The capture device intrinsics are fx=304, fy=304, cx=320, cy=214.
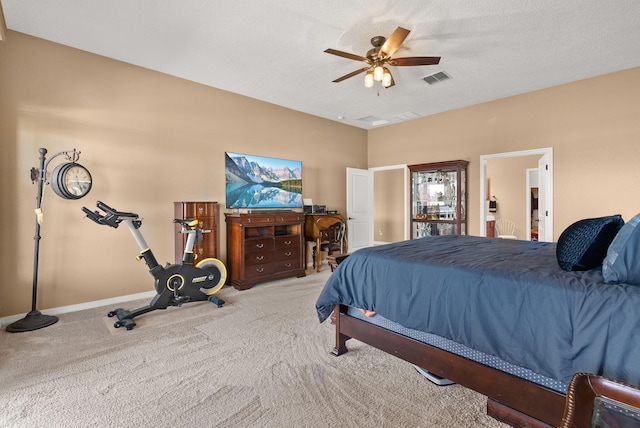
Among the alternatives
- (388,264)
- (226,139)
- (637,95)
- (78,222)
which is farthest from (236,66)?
(637,95)

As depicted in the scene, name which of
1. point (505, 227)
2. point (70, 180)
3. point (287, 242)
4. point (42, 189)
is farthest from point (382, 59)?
point (505, 227)

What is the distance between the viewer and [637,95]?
159 inches

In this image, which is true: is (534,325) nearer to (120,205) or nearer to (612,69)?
(120,205)

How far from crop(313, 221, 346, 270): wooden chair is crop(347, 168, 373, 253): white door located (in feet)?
1.92

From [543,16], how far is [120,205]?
200 inches

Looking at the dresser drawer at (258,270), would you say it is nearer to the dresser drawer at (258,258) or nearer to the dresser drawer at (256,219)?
the dresser drawer at (258,258)

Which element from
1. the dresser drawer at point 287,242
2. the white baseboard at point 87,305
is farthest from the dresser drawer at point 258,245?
the white baseboard at point 87,305

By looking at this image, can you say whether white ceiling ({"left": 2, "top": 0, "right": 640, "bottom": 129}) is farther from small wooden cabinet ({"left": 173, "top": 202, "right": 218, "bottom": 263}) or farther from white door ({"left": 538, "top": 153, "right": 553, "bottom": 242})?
small wooden cabinet ({"left": 173, "top": 202, "right": 218, "bottom": 263})

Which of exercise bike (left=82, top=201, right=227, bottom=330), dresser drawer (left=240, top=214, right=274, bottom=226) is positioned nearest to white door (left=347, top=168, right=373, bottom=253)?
dresser drawer (left=240, top=214, right=274, bottom=226)

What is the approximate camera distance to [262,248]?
15.2ft

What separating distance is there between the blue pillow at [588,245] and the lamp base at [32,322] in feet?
14.5

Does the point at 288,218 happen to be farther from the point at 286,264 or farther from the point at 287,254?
the point at 286,264

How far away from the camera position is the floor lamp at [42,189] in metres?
3.04

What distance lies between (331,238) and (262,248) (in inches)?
66.4
